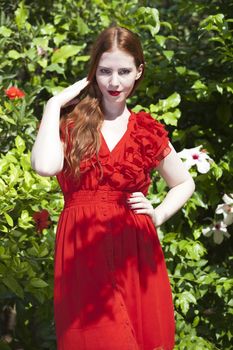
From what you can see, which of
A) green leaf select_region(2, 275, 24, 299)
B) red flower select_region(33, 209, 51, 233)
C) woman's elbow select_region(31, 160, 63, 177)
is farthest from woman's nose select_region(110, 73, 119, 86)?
green leaf select_region(2, 275, 24, 299)

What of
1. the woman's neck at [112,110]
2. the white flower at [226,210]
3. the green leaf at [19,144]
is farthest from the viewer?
the white flower at [226,210]

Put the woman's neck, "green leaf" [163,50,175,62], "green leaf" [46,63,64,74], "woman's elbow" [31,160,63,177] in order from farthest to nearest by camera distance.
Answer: "green leaf" [46,63,64,74]
"green leaf" [163,50,175,62]
the woman's neck
"woman's elbow" [31,160,63,177]

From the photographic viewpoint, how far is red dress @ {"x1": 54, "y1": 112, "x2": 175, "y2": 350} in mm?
2834

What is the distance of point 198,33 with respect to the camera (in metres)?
4.77

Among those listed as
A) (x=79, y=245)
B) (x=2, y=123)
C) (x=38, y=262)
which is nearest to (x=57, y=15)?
(x=2, y=123)

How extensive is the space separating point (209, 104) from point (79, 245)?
2083 mm

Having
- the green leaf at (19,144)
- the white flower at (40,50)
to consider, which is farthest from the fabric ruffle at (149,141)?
the white flower at (40,50)

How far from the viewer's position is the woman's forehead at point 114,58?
2936 millimetres

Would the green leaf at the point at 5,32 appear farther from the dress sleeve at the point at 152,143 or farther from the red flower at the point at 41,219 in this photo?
the dress sleeve at the point at 152,143

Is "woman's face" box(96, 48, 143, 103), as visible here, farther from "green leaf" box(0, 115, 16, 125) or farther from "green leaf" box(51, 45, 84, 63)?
"green leaf" box(51, 45, 84, 63)

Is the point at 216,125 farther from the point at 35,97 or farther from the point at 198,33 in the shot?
the point at 35,97

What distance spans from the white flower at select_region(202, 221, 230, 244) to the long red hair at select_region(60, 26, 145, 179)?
1.60 metres

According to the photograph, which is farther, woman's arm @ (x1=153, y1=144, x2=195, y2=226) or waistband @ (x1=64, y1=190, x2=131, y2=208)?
woman's arm @ (x1=153, y1=144, x2=195, y2=226)

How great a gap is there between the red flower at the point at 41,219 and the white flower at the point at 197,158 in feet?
2.54
